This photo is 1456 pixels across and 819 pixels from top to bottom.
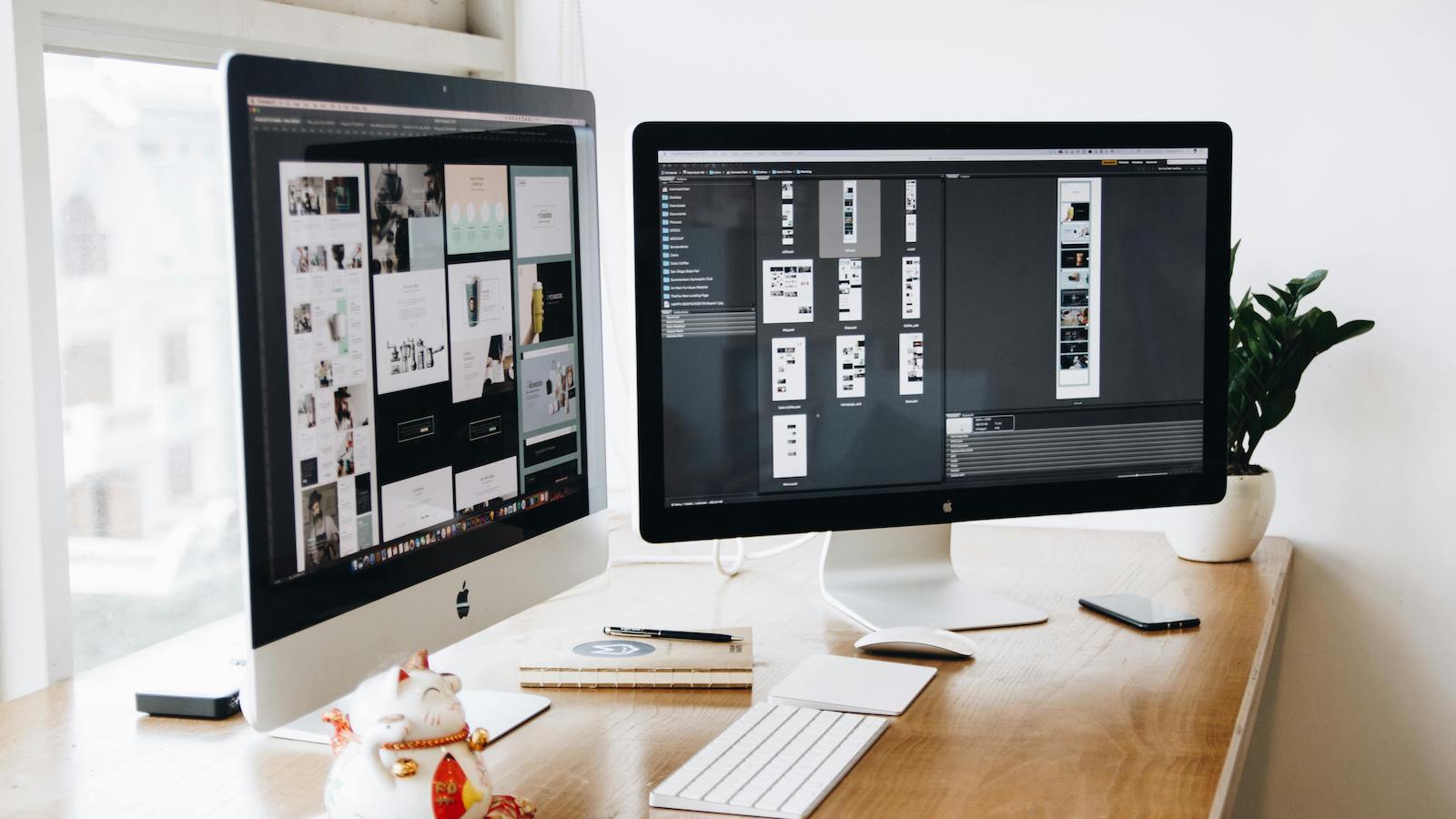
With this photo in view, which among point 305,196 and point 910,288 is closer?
point 305,196

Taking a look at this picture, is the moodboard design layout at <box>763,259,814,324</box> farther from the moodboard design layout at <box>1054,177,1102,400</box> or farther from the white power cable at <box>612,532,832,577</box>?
the white power cable at <box>612,532,832,577</box>

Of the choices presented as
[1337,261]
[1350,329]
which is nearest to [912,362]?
[1350,329]

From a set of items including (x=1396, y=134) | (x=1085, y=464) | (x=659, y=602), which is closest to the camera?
(x=1085, y=464)

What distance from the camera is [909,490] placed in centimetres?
129

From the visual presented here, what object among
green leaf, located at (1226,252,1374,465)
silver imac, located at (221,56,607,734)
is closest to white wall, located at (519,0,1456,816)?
green leaf, located at (1226,252,1374,465)

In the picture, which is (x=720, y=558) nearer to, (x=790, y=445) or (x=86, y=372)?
(x=790, y=445)

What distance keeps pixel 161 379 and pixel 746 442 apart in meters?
0.87

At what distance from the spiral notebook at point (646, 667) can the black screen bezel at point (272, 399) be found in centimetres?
22

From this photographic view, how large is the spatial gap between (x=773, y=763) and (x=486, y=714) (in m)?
0.27

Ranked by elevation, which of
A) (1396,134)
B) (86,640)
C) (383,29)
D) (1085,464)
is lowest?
(86,640)

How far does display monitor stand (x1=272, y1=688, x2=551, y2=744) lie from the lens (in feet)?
3.39

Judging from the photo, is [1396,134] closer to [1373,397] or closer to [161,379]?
[1373,397]

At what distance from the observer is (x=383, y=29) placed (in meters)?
1.82

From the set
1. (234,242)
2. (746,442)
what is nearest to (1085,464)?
(746,442)
